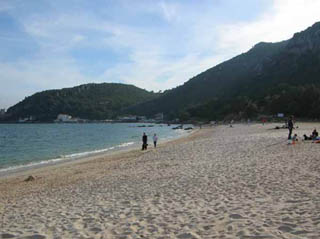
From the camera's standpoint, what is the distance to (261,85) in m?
117

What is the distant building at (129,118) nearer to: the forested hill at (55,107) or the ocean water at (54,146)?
the forested hill at (55,107)

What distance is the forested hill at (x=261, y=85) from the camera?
3198 inches

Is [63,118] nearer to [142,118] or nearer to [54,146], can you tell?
[142,118]

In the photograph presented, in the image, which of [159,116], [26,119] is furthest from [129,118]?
[26,119]

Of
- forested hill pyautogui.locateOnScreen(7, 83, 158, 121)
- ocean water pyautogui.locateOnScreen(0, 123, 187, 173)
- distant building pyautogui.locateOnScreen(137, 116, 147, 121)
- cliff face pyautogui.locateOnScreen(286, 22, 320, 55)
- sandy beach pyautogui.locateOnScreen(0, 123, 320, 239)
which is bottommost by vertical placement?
ocean water pyautogui.locateOnScreen(0, 123, 187, 173)

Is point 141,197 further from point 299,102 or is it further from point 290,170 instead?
point 299,102

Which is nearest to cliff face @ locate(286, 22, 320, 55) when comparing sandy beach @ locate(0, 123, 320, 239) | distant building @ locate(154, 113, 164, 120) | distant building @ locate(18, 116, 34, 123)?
distant building @ locate(154, 113, 164, 120)

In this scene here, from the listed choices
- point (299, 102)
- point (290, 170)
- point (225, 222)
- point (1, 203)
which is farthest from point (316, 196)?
point (299, 102)

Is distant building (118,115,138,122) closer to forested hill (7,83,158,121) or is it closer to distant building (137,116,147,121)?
distant building (137,116,147,121)

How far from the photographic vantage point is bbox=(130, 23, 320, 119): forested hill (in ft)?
266

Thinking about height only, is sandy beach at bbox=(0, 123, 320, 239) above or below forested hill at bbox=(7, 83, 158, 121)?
below

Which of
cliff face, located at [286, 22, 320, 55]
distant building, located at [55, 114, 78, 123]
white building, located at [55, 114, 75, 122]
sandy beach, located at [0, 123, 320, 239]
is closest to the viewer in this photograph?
sandy beach, located at [0, 123, 320, 239]

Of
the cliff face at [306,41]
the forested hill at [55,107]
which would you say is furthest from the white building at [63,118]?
the cliff face at [306,41]

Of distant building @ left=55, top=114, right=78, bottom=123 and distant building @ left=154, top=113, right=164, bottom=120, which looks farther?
distant building @ left=55, top=114, right=78, bottom=123
